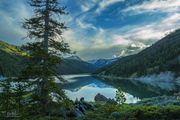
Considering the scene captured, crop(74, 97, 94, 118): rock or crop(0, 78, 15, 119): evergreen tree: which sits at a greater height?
crop(0, 78, 15, 119): evergreen tree

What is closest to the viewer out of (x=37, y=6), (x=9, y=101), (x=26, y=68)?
(x=9, y=101)

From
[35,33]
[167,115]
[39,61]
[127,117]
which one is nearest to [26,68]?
[39,61]

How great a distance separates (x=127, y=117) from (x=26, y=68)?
11.2m

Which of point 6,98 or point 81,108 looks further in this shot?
point 81,108

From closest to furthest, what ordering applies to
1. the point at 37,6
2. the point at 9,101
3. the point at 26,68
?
1. the point at 9,101
2. the point at 26,68
3. the point at 37,6

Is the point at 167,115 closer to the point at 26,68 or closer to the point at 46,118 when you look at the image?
the point at 46,118

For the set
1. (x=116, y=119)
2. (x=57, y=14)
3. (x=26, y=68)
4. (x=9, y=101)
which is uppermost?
(x=57, y=14)

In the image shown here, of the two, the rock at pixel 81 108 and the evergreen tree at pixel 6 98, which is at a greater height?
the evergreen tree at pixel 6 98

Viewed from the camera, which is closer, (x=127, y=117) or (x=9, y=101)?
(x=9, y=101)

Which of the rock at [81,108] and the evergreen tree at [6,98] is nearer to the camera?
the evergreen tree at [6,98]

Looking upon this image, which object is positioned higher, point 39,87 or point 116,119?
point 39,87

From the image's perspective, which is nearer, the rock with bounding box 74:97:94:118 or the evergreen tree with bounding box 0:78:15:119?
the evergreen tree with bounding box 0:78:15:119

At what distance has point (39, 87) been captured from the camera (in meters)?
30.9

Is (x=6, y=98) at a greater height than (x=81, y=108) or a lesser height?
greater
